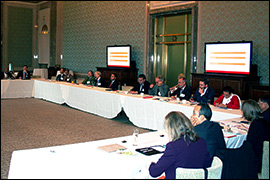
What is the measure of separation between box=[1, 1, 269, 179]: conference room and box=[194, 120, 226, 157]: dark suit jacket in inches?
16.8

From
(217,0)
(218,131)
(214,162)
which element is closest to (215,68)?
(217,0)

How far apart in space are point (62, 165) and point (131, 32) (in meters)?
10.2

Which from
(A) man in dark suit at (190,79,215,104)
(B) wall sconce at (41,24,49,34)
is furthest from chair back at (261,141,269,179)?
(B) wall sconce at (41,24,49,34)

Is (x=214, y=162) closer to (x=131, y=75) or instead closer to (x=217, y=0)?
(x=217, y=0)

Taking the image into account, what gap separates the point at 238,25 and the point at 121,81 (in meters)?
4.79

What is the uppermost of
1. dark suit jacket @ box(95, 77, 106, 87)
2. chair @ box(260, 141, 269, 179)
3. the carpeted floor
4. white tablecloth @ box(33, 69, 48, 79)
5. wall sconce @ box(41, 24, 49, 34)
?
wall sconce @ box(41, 24, 49, 34)

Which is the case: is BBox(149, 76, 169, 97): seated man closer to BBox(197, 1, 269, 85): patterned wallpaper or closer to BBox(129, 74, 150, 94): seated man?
BBox(129, 74, 150, 94): seated man

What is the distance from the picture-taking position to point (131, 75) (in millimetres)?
11727

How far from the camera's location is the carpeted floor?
516 cm

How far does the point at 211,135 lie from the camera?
2.83 metres

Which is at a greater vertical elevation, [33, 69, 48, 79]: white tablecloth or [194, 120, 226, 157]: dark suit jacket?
[33, 69, 48, 79]: white tablecloth

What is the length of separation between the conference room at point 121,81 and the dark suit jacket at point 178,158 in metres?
0.16

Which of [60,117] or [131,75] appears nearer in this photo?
[60,117]

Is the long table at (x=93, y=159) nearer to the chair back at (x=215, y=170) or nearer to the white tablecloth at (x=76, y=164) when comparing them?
the white tablecloth at (x=76, y=164)
